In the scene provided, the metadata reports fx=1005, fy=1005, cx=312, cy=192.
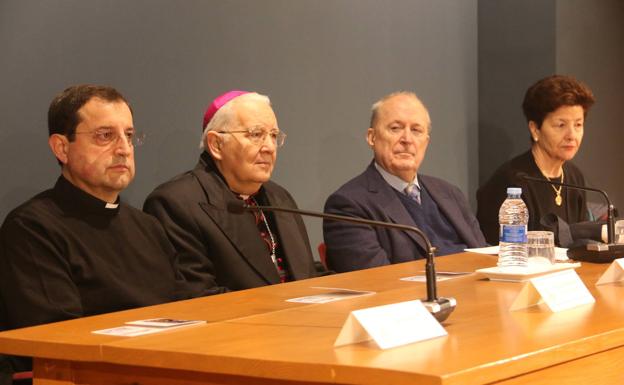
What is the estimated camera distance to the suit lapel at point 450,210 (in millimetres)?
4410

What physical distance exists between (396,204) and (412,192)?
195 mm

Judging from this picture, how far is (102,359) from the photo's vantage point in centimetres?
206

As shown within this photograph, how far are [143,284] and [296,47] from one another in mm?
2132

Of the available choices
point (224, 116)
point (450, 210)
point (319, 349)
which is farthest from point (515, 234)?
point (319, 349)

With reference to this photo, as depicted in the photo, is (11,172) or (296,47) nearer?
(11,172)

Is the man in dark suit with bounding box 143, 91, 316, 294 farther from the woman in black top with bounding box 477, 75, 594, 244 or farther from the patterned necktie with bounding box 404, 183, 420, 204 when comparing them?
the woman in black top with bounding box 477, 75, 594, 244

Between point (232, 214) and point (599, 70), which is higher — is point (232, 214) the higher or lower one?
the lower one

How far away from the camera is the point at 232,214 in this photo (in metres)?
3.67

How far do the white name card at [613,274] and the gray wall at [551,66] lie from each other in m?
3.04

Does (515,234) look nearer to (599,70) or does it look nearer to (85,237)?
(85,237)

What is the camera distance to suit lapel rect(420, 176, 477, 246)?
174 inches

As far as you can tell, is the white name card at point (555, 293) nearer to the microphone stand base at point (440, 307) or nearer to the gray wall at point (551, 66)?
the microphone stand base at point (440, 307)

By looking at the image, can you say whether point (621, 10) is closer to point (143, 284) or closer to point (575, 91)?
point (575, 91)

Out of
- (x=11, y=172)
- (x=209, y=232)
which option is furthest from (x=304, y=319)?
(x=11, y=172)
